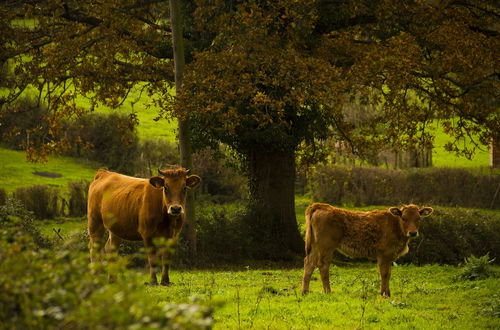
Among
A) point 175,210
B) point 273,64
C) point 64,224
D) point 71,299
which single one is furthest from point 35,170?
point 71,299

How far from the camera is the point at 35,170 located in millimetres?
43625

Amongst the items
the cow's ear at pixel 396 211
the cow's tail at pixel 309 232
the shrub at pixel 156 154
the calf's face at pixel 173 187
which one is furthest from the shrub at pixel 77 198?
the cow's ear at pixel 396 211

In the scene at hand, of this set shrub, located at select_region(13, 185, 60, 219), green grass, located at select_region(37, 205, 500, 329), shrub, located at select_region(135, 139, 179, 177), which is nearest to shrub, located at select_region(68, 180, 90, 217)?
shrub, located at select_region(13, 185, 60, 219)

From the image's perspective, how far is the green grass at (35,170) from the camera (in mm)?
40375

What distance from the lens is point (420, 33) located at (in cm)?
2214

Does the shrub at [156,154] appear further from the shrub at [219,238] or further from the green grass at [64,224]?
the shrub at [219,238]

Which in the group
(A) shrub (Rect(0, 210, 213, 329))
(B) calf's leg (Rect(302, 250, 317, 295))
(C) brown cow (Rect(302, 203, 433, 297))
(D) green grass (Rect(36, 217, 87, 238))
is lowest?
(D) green grass (Rect(36, 217, 87, 238))

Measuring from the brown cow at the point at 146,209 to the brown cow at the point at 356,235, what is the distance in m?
2.60

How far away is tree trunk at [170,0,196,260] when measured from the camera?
70.0ft

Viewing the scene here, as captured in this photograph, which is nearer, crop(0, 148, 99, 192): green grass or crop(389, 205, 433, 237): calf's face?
crop(389, 205, 433, 237): calf's face

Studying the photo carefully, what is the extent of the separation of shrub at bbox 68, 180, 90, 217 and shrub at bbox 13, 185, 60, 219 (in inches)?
26.6

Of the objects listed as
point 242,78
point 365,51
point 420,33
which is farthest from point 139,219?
point 420,33

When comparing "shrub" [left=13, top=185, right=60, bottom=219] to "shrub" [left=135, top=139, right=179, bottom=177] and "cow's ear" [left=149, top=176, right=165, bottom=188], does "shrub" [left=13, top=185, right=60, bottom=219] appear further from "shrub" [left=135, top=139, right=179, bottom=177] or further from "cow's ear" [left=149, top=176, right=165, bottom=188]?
"cow's ear" [left=149, top=176, right=165, bottom=188]

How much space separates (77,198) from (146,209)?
2013 cm
